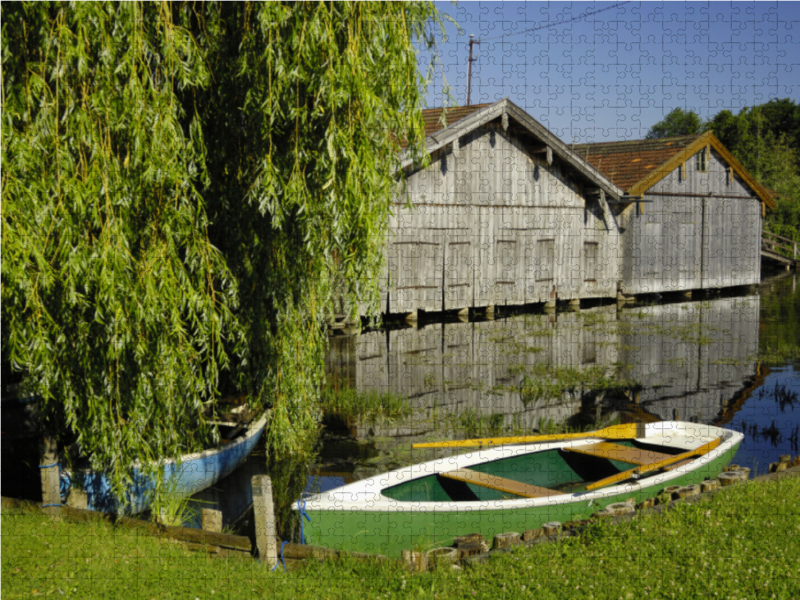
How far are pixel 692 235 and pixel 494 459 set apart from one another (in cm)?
2301

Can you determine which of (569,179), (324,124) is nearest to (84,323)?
(324,124)

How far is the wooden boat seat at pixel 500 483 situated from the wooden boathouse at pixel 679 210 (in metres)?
18.7

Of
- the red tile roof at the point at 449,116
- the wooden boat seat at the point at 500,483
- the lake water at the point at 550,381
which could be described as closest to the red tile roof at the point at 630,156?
the lake water at the point at 550,381

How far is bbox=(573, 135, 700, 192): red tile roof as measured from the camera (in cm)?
2587

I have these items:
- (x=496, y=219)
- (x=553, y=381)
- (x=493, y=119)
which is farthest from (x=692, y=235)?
(x=553, y=381)

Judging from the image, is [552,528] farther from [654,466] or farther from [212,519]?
[212,519]

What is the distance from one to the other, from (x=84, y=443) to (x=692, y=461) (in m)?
5.83

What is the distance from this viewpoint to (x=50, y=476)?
6.45 metres

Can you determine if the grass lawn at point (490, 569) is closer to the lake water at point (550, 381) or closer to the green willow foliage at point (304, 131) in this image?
the green willow foliage at point (304, 131)

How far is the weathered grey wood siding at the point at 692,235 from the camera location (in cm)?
2623

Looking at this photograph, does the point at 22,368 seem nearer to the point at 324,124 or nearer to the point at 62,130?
the point at 62,130

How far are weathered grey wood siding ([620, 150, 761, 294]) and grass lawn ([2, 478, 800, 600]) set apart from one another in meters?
21.2

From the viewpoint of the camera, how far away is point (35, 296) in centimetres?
513

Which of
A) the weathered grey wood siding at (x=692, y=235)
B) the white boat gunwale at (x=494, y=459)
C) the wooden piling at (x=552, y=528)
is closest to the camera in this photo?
the wooden piling at (x=552, y=528)
